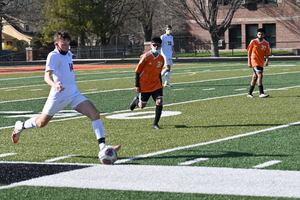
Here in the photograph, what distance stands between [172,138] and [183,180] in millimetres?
3219

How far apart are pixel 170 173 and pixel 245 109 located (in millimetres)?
6814

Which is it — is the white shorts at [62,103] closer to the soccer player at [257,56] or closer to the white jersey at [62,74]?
the white jersey at [62,74]

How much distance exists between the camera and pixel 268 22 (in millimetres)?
57188

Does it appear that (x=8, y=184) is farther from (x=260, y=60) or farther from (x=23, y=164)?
(x=260, y=60)

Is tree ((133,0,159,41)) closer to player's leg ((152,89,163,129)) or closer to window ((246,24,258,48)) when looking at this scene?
window ((246,24,258,48))

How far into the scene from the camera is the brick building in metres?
56.0

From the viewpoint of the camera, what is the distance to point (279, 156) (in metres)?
7.59

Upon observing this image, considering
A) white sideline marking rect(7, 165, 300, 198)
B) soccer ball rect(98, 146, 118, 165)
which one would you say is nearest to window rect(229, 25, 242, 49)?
soccer ball rect(98, 146, 118, 165)

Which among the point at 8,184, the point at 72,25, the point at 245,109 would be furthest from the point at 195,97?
the point at 72,25

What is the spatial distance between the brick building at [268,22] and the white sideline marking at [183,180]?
48.6 metres

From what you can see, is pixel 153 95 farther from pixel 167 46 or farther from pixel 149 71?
pixel 167 46

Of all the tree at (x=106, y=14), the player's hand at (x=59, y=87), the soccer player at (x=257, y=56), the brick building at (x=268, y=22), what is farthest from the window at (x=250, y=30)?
the player's hand at (x=59, y=87)

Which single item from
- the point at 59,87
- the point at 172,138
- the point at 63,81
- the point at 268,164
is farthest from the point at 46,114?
the point at 268,164

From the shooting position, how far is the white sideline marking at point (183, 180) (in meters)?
5.85
